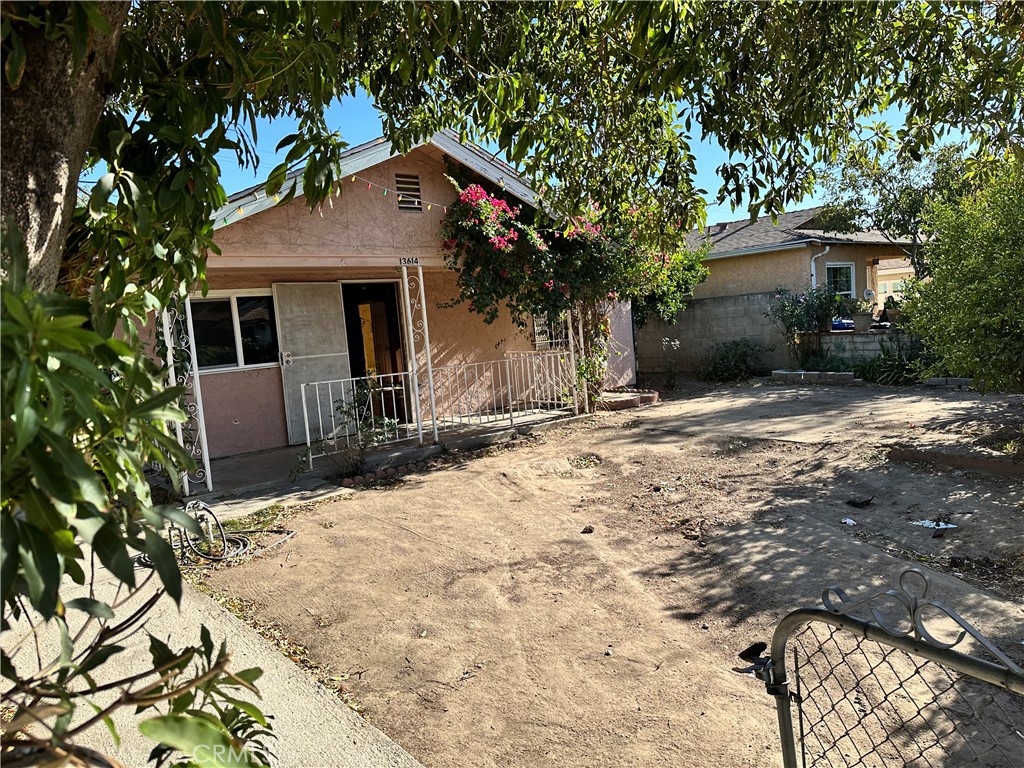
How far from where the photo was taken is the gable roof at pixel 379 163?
7.69 meters

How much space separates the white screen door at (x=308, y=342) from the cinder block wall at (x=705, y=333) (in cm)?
911

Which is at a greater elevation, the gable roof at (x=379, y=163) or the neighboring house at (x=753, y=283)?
the gable roof at (x=379, y=163)

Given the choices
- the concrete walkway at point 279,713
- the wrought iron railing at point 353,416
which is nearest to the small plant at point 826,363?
the wrought iron railing at point 353,416

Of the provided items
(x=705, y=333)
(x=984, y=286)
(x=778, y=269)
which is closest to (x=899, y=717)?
(x=984, y=286)

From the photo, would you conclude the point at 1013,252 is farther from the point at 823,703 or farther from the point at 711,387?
the point at 711,387

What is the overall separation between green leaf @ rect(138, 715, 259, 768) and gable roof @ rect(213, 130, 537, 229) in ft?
18.9

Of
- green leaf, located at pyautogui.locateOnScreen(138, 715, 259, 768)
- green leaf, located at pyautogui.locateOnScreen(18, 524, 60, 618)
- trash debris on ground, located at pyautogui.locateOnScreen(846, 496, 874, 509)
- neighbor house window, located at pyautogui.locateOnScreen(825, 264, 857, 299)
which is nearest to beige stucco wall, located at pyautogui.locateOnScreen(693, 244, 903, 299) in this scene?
neighbor house window, located at pyautogui.locateOnScreen(825, 264, 857, 299)

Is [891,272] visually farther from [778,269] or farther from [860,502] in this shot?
[860,502]

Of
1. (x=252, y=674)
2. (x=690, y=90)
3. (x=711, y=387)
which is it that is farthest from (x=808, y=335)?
(x=252, y=674)

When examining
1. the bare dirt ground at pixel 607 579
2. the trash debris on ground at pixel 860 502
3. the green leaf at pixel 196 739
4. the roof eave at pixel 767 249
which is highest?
the roof eave at pixel 767 249

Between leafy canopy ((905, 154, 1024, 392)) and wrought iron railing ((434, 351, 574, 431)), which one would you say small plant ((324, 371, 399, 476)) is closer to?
wrought iron railing ((434, 351, 574, 431))

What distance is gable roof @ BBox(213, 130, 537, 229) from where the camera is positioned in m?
7.69

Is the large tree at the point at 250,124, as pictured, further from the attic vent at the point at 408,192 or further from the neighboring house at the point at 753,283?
the neighboring house at the point at 753,283

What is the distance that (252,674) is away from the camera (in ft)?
3.88
